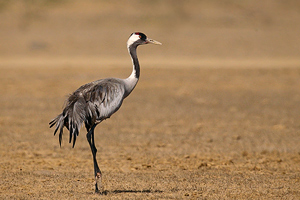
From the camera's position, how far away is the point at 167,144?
11.3 meters

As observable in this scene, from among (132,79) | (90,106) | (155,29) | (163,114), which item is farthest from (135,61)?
(155,29)

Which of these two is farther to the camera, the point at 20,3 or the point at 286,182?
the point at 20,3

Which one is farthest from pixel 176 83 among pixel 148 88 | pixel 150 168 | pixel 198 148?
pixel 150 168

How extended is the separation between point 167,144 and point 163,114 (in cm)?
402

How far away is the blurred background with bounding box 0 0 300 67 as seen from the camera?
33.7 meters

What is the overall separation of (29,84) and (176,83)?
18.4 feet

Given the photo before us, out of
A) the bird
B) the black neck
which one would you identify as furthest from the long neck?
the bird

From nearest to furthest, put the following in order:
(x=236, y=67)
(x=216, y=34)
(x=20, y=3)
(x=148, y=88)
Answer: (x=148, y=88) < (x=236, y=67) < (x=216, y=34) < (x=20, y=3)

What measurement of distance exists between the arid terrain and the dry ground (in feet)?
0.09

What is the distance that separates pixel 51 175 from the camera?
27.7ft

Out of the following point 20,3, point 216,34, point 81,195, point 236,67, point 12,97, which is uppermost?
point 20,3

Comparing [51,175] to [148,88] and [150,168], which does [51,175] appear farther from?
[148,88]

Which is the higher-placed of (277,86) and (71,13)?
(71,13)

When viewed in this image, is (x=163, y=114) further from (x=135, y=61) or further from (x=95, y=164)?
(x=95, y=164)
